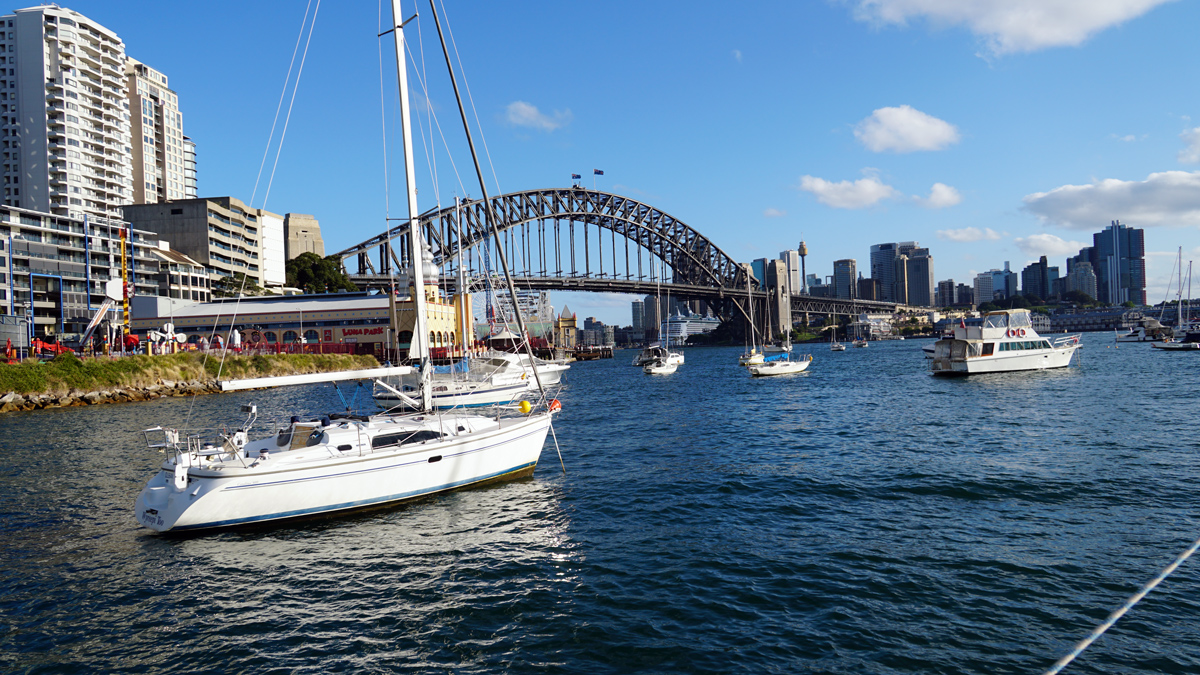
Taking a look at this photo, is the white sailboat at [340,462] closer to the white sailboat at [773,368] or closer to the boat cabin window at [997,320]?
the white sailboat at [773,368]

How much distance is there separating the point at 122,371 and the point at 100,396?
5.38m

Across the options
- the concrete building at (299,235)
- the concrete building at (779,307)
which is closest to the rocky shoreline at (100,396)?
the concrete building at (299,235)

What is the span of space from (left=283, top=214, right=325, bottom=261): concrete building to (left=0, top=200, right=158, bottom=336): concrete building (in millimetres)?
50823

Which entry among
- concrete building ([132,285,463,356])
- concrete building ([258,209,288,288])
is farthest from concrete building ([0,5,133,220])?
concrete building ([132,285,463,356])

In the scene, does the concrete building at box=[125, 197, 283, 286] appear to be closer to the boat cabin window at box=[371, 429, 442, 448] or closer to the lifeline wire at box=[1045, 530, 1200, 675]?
the boat cabin window at box=[371, 429, 442, 448]

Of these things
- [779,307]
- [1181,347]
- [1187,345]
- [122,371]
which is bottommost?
[1181,347]

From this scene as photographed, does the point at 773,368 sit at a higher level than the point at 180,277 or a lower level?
lower

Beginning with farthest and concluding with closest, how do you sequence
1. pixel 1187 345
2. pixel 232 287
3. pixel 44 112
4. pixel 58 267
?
pixel 44 112, pixel 232 287, pixel 58 267, pixel 1187 345

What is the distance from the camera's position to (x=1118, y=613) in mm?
9469

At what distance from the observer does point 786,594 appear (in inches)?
418

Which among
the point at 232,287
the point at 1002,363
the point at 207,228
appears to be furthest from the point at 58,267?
the point at 1002,363

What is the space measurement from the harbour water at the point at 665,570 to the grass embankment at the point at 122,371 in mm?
21227

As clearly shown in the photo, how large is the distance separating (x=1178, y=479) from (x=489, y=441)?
58.4ft

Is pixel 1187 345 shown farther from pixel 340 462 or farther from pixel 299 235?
pixel 299 235
